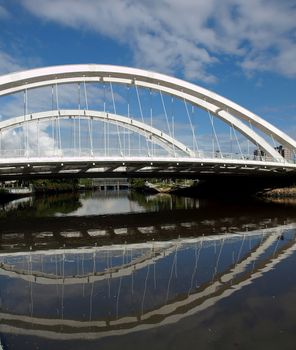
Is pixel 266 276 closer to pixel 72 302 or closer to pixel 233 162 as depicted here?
pixel 72 302

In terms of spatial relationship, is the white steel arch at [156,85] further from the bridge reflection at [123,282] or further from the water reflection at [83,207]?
the bridge reflection at [123,282]

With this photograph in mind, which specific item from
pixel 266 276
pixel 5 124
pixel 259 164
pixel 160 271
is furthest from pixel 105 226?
pixel 5 124

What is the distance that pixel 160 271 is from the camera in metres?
10.1

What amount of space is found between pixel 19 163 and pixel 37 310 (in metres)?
17.3

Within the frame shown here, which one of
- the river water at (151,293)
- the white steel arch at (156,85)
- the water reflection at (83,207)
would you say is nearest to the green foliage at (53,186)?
the water reflection at (83,207)

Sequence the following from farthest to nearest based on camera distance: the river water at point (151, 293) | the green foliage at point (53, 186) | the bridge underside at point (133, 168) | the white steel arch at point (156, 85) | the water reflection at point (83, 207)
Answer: the green foliage at point (53, 186) → the water reflection at point (83, 207) → the white steel arch at point (156, 85) → the bridge underside at point (133, 168) → the river water at point (151, 293)

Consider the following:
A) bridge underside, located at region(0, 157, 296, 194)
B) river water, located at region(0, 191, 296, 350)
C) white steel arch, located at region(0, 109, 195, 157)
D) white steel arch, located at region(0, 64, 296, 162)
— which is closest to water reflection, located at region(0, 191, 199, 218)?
bridge underside, located at region(0, 157, 296, 194)

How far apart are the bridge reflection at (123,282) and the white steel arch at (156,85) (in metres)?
15.5

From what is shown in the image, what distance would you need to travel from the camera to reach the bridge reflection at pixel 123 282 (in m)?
6.79

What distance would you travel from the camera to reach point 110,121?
36.0 m

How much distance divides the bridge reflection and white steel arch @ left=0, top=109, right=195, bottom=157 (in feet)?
67.8

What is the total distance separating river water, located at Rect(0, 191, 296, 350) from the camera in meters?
6.08

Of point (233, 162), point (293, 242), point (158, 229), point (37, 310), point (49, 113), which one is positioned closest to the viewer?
point (37, 310)

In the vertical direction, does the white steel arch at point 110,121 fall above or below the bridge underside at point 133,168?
above
